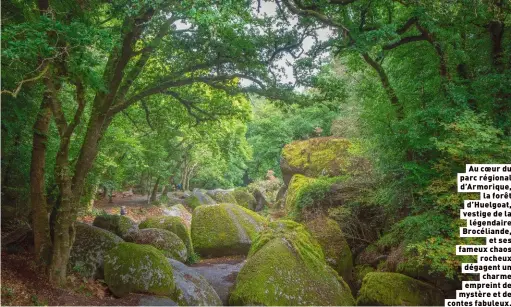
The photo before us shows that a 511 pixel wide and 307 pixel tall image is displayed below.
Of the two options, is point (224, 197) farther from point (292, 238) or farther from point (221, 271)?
point (292, 238)

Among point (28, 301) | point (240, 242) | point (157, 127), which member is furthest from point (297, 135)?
point (28, 301)

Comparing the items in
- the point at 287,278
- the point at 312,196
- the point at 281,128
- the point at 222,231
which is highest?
the point at 281,128

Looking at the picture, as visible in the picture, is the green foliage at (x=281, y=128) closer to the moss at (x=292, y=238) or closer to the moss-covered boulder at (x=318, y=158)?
the moss-covered boulder at (x=318, y=158)

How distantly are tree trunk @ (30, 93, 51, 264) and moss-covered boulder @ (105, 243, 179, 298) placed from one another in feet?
4.44

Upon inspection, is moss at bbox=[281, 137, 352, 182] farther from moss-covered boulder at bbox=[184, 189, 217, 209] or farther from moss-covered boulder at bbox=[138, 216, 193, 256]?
moss-covered boulder at bbox=[184, 189, 217, 209]

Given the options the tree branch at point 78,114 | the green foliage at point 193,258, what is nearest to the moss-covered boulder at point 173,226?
the green foliage at point 193,258

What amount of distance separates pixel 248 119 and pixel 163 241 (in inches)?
205

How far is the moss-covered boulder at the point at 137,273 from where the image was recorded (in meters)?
7.39

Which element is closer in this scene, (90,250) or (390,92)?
(90,250)

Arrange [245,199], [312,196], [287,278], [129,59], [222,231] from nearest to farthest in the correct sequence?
[129,59], [287,278], [312,196], [222,231], [245,199]

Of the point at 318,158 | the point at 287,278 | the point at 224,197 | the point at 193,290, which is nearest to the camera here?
the point at 193,290

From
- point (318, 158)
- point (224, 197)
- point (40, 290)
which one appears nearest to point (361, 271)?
point (318, 158)

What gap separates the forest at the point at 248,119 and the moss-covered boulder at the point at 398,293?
3cm

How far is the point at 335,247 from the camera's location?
450 inches
